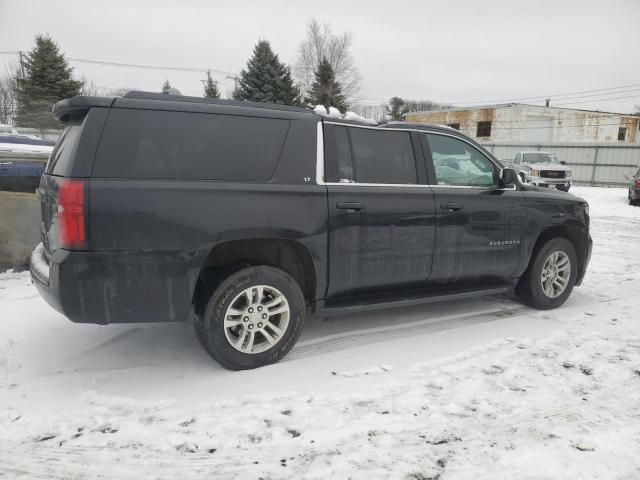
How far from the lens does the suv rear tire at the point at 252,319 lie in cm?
326

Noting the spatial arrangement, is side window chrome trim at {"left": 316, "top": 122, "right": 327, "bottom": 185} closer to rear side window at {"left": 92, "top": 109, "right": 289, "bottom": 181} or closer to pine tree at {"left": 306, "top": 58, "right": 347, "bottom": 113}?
rear side window at {"left": 92, "top": 109, "right": 289, "bottom": 181}

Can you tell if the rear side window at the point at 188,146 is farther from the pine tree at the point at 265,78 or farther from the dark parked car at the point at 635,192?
the pine tree at the point at 265,78

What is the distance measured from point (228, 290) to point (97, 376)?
1143 mm

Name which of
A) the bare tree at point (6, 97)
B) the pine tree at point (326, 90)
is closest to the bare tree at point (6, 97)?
the bare tree at point (6, 97)

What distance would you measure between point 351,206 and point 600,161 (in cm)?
2766

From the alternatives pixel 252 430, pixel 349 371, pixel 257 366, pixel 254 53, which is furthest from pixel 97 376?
pixel 254 53

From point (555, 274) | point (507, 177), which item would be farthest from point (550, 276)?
point (507, 177)

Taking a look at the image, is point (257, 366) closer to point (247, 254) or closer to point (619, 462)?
point (247, 254)

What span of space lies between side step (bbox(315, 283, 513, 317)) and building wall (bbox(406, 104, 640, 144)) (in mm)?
36256

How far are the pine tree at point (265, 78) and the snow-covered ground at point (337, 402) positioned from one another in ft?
105

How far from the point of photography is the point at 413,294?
13.5 ft

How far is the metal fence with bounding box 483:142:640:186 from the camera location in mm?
25188

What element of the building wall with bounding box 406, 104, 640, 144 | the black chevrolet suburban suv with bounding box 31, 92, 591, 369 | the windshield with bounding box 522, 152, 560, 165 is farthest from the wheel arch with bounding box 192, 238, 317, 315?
the building wall with bounding box 406, 104, 640, 144

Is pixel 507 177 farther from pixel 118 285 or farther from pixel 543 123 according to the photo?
pixel 543 123
